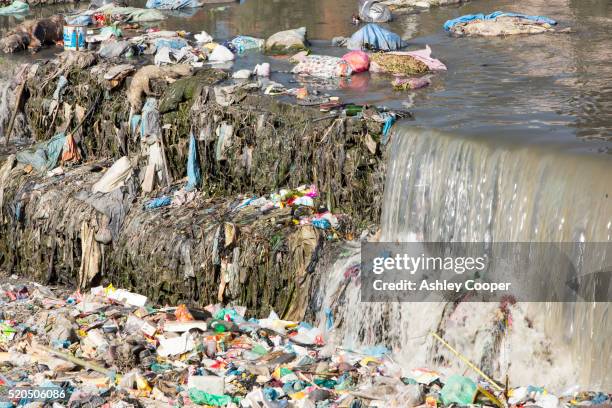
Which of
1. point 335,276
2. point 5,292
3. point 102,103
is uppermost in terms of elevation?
point 102,103

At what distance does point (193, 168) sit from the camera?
10680mm

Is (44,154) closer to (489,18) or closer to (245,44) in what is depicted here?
(245,44)

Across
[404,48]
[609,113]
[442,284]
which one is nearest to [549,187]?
[442,284]

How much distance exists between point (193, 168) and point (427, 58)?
328cm

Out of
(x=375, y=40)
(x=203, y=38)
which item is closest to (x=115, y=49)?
(x=203, y=38)

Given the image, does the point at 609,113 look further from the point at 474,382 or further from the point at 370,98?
the point at 474,382

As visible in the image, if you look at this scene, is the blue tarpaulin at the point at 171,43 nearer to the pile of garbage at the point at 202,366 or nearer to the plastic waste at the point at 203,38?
the plastic waste at the point at 203,38

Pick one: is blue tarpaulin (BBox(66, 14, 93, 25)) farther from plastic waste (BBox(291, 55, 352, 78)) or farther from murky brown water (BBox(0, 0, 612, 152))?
plastic waste (BBox(291, 55, 352, 78))

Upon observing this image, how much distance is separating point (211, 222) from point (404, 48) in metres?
4.63

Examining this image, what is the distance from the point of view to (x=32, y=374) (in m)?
8.37

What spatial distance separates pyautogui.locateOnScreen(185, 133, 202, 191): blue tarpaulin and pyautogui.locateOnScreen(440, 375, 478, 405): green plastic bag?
4204 mm

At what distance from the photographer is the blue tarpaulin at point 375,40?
13.0m

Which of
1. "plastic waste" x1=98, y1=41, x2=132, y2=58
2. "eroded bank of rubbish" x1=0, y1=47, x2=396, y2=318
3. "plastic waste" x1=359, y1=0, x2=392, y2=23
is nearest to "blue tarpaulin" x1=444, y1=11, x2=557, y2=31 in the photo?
"plastic waste" x1=359, y1=0, x2=392, y2=23

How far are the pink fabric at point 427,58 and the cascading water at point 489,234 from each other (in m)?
2.78
